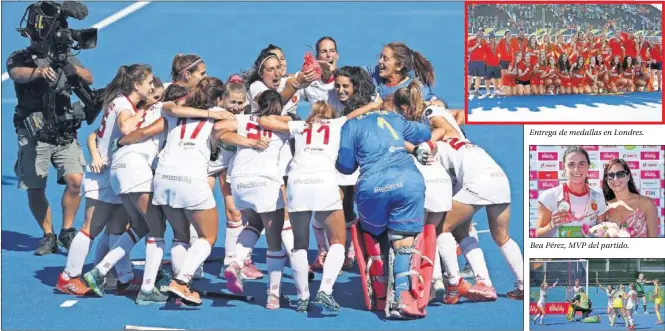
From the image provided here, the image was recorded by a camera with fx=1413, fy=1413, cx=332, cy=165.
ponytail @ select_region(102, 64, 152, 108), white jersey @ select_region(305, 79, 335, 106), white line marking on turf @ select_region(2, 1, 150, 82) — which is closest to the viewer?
ponytail @ select_region(102, 64, 152, 108)

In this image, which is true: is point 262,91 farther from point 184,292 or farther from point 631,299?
point 631,299

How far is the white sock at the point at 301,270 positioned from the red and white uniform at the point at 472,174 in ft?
4.80

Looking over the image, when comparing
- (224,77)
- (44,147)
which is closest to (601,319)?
(44,147)

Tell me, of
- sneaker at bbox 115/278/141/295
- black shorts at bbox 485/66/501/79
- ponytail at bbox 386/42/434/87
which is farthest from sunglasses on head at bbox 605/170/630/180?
black shorts at bbox 485/66/501/79

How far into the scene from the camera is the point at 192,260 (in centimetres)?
1175

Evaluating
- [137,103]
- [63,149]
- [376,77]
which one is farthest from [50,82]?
[376,77]

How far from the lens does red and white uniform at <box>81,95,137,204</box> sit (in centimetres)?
1235

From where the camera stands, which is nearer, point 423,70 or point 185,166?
point 185,166

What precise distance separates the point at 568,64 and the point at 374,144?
740 centimetres

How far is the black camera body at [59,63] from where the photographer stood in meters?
13.8

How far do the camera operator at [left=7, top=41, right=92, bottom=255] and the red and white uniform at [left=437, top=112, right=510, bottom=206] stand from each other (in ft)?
12.7

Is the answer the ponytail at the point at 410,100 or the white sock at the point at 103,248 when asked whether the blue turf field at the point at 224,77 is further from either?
the ponytail at the point at 410,100

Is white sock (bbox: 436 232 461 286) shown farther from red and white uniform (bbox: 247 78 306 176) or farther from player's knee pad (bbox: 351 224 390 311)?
red and white uniform (bbox: 247 78 306 176)

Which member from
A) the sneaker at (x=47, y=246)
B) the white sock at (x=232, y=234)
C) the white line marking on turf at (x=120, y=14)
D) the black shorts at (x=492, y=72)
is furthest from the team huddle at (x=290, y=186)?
the white line marking on turf at (x=120, y=14)
